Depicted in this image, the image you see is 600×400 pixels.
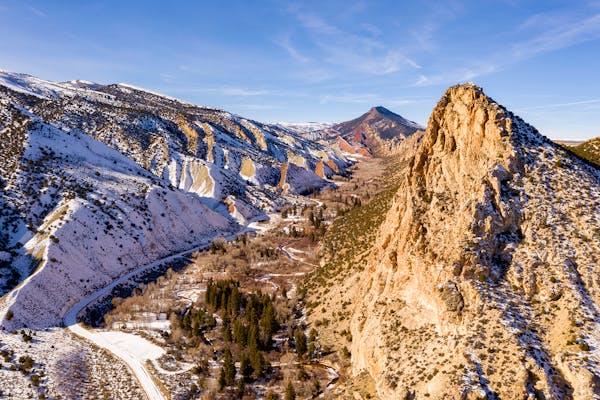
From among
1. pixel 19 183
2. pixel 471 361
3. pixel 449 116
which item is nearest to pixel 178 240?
pixel 19 183

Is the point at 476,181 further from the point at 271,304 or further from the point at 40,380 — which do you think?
the point at 40,380

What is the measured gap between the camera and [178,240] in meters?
82.1

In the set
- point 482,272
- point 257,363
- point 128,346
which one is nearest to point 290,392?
point 257,363

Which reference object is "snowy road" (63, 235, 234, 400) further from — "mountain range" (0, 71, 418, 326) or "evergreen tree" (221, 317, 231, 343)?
"evergreen tree" (221, 317, 231, 343)

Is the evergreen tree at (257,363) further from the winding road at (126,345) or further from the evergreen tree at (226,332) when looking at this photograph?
the winding road at (126,345)

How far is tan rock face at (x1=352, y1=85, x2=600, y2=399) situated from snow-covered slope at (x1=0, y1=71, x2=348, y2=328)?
41523 mm

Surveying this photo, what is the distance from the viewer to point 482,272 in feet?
92.9

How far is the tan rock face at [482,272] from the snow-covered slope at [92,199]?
41523 mm

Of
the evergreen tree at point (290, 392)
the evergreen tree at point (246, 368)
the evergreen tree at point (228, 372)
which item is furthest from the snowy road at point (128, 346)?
the evergreen tree at point (290, 392)

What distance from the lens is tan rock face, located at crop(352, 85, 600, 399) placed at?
76.4 feet

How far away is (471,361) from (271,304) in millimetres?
28470

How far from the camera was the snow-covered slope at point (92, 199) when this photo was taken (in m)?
54.3

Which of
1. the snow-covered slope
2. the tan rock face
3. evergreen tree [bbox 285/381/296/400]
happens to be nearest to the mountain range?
the snow-covered slope

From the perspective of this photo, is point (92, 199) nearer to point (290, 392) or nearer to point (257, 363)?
point (257, 363)
